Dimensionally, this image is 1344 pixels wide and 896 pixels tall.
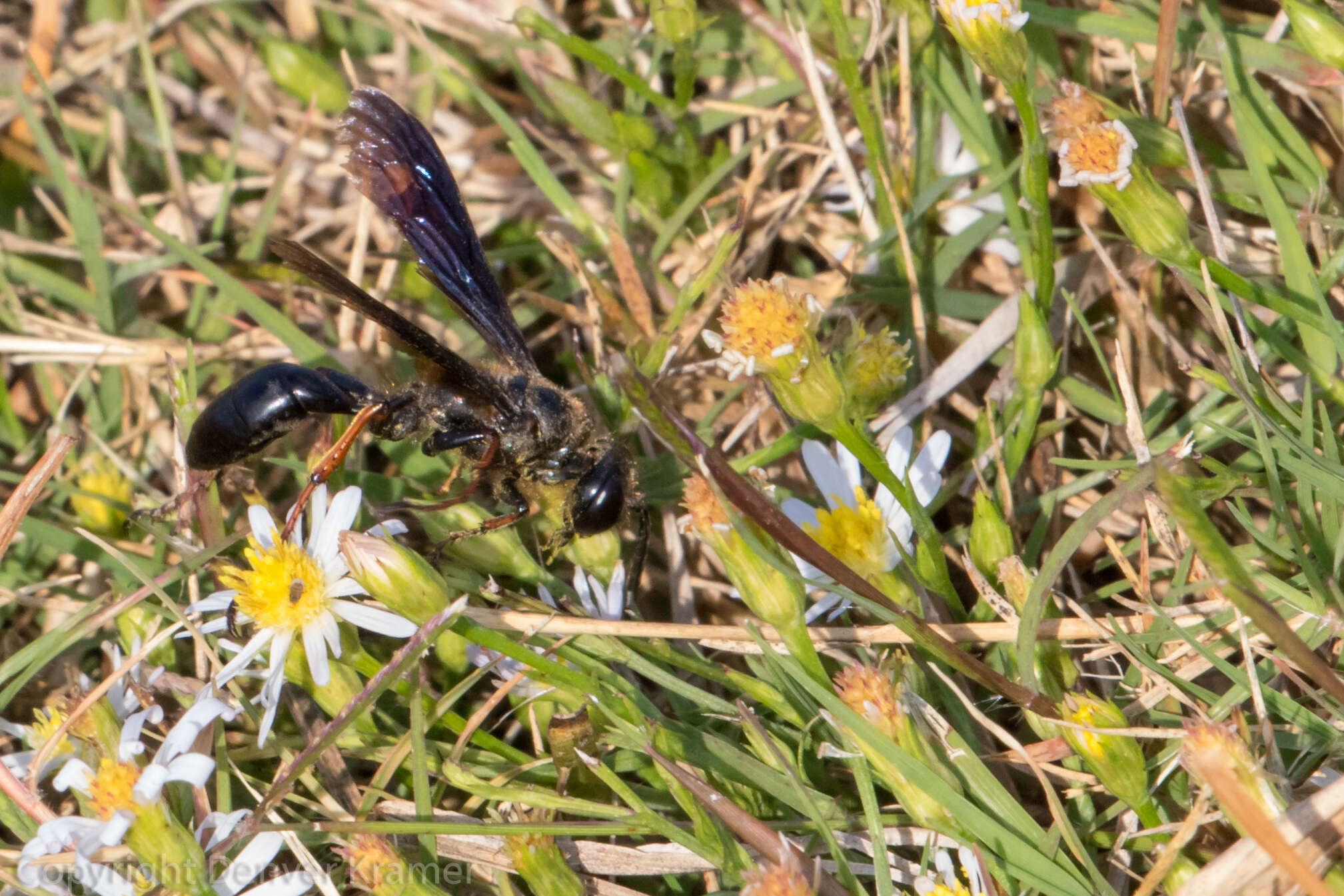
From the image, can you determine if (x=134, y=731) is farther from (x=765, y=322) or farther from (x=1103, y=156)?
(x=1103, y=156)

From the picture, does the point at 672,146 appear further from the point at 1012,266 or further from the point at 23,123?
the point at 23,123

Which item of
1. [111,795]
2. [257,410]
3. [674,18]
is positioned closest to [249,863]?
[111,795]

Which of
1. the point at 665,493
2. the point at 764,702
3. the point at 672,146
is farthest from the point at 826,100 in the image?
the point at 764,702

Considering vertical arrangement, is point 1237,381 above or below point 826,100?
below

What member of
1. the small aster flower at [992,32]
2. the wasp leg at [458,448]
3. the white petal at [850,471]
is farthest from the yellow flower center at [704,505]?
the small aster flower at [992,32]

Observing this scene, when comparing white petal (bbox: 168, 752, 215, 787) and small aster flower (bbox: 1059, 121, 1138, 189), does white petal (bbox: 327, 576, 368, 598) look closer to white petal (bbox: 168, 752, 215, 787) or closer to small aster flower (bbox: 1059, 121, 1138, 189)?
white petal (bbox: 168, 752, 215, 787)

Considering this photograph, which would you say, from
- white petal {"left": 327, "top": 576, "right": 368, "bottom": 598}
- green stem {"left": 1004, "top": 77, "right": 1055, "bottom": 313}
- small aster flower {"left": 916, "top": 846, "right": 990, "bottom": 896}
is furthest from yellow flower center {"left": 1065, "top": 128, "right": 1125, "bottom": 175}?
Answer: white petal {"left": 327, "top": 576, "right": 368, "bottom": 598}
